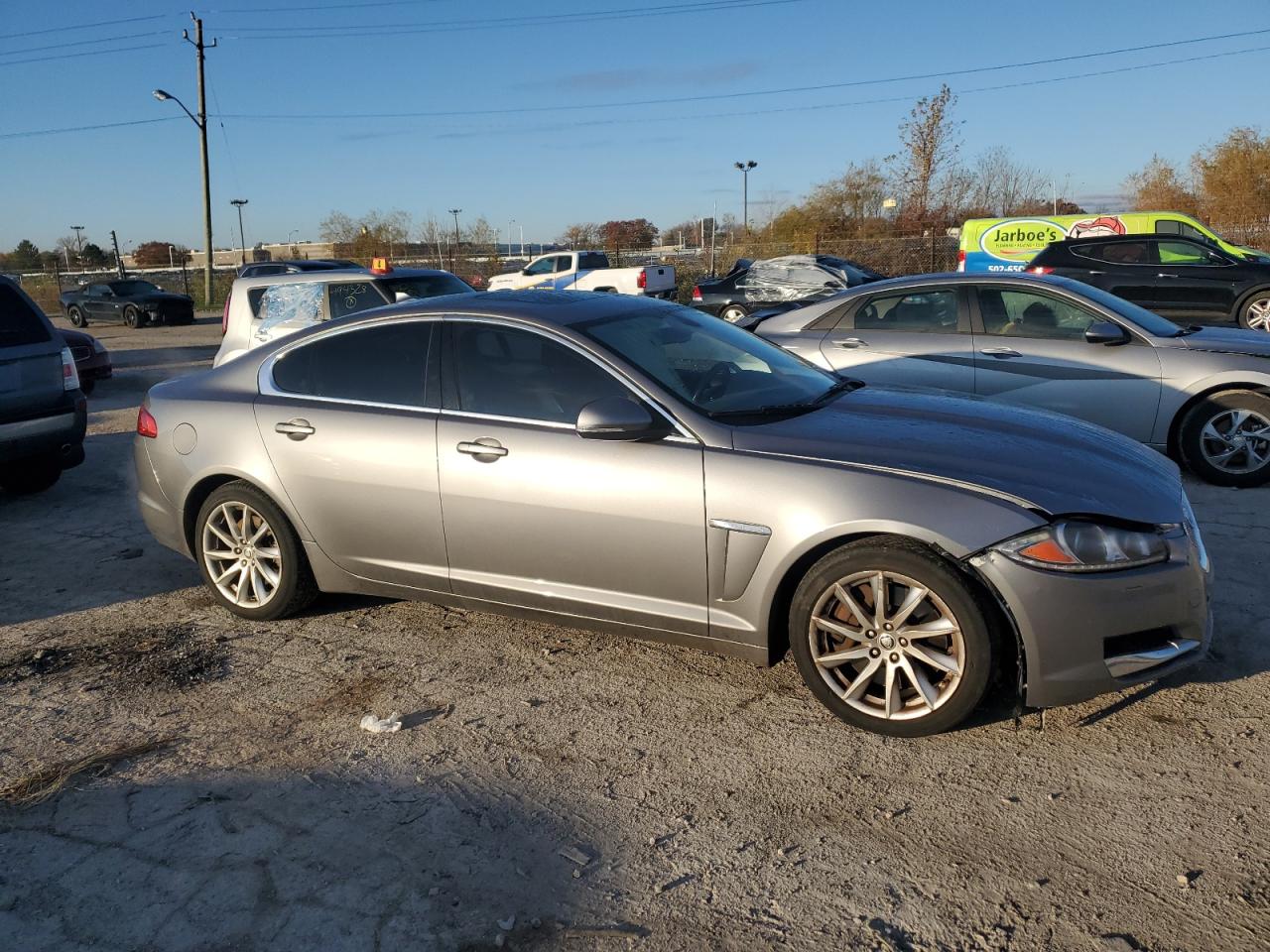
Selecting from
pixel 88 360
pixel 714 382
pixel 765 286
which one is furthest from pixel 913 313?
pixel 765 286

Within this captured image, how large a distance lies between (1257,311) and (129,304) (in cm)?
2731

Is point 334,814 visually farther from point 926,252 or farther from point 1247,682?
point 926,252

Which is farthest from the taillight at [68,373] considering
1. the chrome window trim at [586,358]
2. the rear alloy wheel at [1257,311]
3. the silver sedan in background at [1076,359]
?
the rear alloy wheel at [1257,311]

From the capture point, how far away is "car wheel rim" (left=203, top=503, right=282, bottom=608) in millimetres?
4820

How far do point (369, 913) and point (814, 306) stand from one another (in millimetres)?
6327

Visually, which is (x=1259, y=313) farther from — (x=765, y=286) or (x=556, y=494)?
(x=556, y=494)

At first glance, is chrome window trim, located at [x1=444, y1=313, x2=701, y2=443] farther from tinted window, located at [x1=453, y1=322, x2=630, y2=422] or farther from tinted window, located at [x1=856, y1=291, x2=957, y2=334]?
tinted window, located at [x1=856, y1=291, x2=957, y2=334]

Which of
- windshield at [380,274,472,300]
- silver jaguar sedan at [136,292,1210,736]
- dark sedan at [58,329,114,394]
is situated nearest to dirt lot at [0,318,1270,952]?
silver jaguar sedan at [136,292,1210,736]

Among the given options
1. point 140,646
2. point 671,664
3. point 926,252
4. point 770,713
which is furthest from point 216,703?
point 926,252

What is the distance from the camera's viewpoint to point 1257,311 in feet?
46.3

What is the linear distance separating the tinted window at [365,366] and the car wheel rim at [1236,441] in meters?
5.40

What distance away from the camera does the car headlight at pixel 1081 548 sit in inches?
130

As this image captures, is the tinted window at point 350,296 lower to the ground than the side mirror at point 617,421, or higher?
higher

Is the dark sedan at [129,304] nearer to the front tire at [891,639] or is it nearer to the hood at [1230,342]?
the hood at [1230,342]
